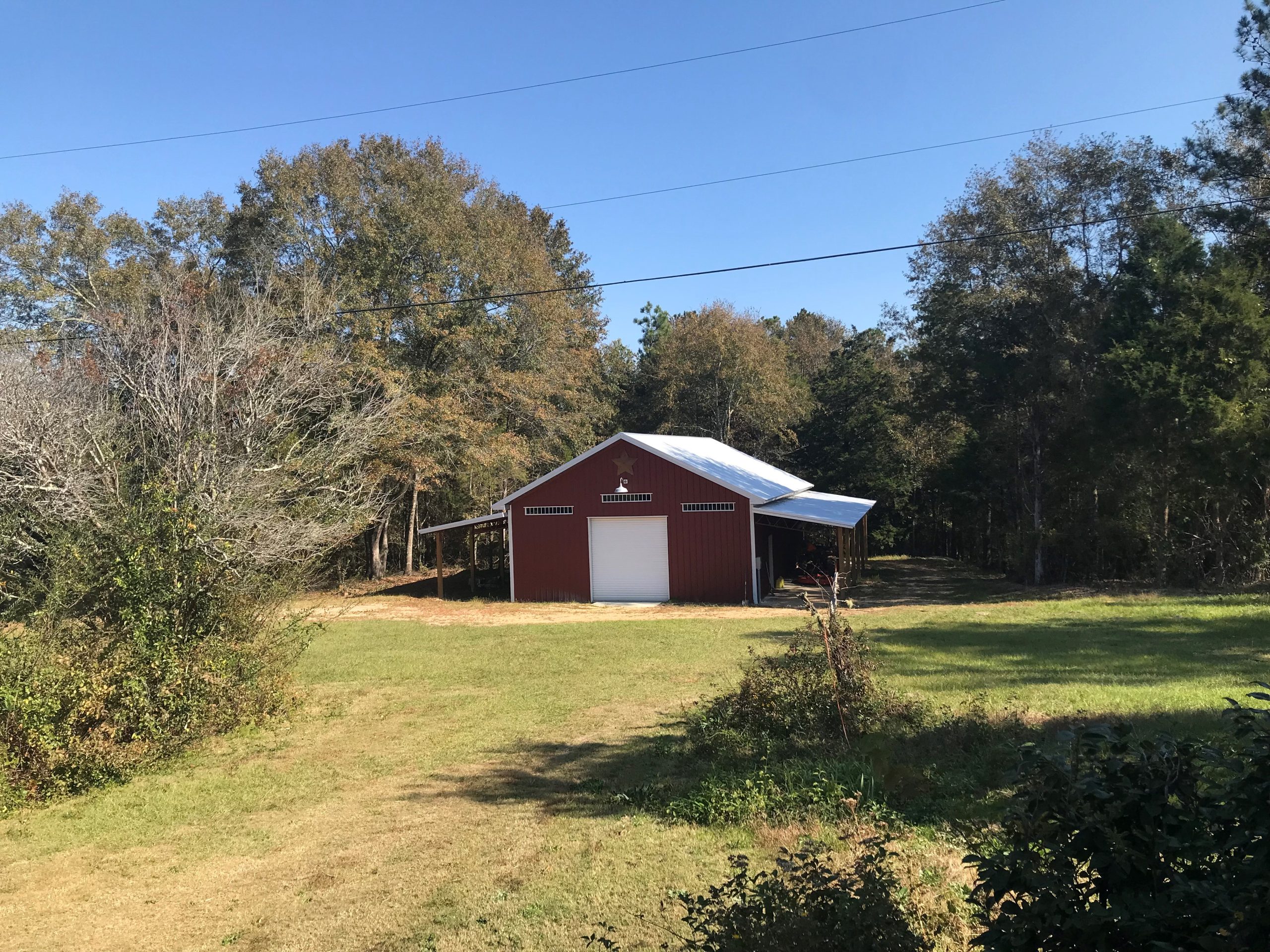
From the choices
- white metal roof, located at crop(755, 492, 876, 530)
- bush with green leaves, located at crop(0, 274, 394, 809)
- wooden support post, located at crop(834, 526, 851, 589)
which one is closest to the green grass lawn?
wooden support post, located at crop(834, 526, 851, 589)

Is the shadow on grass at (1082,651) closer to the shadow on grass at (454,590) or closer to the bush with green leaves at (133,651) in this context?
the bush with green leaves at (133,651)

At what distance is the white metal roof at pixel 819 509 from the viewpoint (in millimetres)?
19750

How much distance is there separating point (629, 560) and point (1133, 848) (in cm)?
1929

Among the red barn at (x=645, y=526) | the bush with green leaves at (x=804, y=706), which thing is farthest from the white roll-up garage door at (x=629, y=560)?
the bush with green leaves at (x=804, y=706)

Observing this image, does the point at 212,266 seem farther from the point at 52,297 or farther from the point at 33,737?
the point at 33,737

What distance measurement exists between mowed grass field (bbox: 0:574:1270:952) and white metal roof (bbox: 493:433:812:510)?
772 centimetres

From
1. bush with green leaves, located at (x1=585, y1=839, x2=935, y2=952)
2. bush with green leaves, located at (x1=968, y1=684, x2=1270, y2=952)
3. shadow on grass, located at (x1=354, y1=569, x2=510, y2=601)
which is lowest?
shadow on grass, located at (x1=354, y1=569, x2=510, y2=601)

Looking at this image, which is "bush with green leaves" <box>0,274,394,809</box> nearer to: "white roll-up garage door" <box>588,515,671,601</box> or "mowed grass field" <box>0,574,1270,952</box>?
"mowed grass field" <box>0,574,1270,952</box>

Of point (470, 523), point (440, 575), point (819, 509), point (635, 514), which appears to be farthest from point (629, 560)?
point (440, 575)

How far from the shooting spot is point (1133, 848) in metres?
2.35

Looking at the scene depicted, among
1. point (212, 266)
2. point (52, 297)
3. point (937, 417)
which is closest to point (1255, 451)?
point (937, 417)

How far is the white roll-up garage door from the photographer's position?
21203mm

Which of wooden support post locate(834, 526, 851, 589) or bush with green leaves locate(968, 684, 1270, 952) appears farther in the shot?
wooden support post locate(834, 526, 851, 589)

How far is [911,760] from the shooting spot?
637 cm
